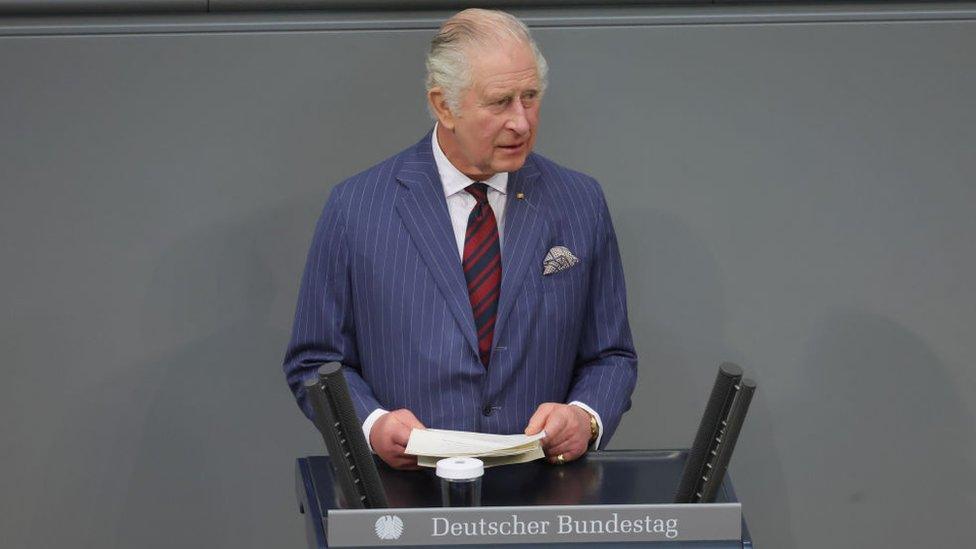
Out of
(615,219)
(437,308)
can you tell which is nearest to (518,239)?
(437,308)

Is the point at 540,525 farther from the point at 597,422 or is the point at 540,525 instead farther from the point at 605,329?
the point at 605,329

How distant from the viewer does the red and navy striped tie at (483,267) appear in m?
2.81

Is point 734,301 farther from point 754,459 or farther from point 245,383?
point 245,383

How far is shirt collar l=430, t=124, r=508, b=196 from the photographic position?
2.88m

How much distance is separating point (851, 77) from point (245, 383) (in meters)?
1.68

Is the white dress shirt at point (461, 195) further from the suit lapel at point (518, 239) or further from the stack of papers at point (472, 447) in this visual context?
the stack of papers at point (472, 447)

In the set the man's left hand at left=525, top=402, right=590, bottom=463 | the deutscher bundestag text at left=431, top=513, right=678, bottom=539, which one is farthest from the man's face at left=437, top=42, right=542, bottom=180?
the deutscher bundestag text at left=431, top=513, right=678, bottom=539

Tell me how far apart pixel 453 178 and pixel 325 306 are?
34cm

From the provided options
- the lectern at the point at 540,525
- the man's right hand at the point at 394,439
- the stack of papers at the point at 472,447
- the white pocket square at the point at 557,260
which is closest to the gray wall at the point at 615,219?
the white pocket square at the point at 557,260

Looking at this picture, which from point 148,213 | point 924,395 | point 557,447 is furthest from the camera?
point 924,395

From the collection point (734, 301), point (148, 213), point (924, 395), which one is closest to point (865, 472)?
point (924, 395)

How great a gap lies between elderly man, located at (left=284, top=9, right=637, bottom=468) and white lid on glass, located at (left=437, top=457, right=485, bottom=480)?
1.43 feet

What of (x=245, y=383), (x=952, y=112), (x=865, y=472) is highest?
(x=952, y=112)

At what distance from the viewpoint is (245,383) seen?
376cm
